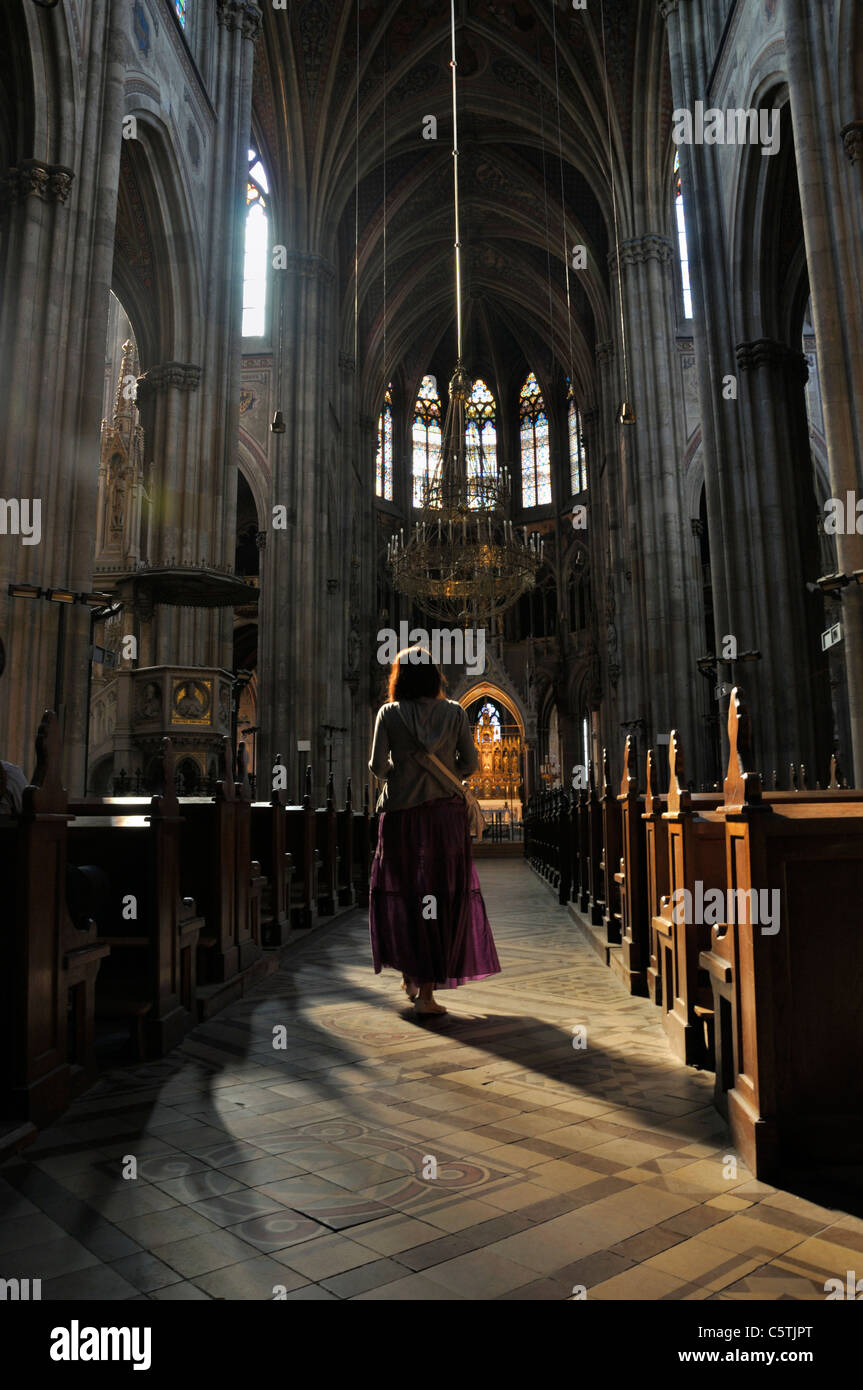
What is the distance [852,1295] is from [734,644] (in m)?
9.85

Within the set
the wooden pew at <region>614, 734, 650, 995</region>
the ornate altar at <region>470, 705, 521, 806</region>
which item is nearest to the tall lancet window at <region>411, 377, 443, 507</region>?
the ornate altar at <region>470, 705, 521, 806</region>

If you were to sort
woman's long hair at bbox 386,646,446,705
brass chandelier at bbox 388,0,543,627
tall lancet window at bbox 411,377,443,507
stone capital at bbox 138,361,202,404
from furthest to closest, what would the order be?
tall lancet window at bbox 411,377,443,507, brass chandelier at bbox 388,0,543,627, stone capital at bbox 138,361,202,404, woman's long hair at bbox 386,646,446,705

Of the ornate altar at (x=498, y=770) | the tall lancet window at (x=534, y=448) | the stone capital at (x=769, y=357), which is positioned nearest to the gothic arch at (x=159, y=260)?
the stone capital at (x=769, y=357)

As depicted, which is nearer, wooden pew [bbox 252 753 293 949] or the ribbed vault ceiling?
wooden pew [bbox 252 753 293 949]

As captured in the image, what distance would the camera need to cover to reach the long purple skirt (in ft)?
14.4

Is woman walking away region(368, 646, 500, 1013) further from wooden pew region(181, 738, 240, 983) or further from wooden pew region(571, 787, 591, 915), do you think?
wooden pew region(571, 787, 591, 915)

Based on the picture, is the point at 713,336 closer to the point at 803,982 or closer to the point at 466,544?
the point at 466,544

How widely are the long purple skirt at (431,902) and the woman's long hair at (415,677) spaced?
0.55 m

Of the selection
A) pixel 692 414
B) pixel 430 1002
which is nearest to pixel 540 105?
pixel 692 414

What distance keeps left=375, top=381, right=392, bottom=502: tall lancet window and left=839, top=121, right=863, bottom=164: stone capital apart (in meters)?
25.4

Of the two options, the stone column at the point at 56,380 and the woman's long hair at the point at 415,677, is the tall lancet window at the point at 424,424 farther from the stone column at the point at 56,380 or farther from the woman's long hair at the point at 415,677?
the woman's long hair at the point at 415,677

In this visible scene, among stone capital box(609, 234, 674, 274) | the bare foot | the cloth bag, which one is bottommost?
the bare foot

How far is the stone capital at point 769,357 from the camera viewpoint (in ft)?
38.7

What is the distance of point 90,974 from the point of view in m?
3.29
